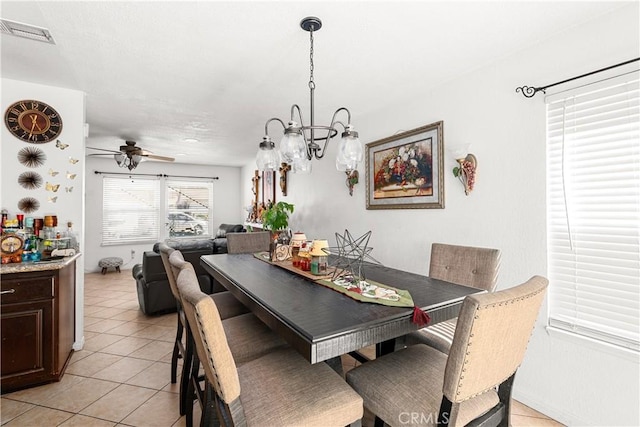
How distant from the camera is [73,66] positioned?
7.15ft

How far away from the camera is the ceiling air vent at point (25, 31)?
168 centimetres

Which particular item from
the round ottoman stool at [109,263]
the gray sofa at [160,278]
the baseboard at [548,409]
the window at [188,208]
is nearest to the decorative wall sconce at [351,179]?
the gray sofa at [160,278]

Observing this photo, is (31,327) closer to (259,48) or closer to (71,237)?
(71,237)

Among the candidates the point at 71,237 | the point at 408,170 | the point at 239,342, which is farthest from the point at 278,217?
the point at 239,342

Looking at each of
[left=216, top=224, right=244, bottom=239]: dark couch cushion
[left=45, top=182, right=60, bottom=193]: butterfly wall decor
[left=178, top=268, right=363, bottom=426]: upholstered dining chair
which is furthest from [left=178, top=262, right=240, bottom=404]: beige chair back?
[left=216, top=224, right=244, bottom=239]: dark couch cushion

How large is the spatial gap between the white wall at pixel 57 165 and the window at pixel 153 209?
13.1ft

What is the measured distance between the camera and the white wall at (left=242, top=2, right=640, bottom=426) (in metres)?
1.62

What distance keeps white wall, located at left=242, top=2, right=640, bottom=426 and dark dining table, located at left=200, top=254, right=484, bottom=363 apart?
0.76 m

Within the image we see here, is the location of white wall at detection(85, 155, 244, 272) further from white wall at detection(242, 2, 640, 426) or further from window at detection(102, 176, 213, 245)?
white wall at detection(242, 2, 640, 426)

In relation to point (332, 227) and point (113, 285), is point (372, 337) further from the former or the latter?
point (113, 285)

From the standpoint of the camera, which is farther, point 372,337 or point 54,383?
point 54,383

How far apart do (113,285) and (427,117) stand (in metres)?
5.42

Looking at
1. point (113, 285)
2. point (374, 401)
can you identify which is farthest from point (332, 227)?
point (113, 285)

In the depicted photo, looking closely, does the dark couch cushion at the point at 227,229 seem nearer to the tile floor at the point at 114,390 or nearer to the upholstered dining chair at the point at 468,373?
the tile floor at the point at 114,390
